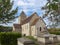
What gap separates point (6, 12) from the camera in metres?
29.1

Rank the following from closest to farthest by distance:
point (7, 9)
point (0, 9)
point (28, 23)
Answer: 1. point (0, 9)
2. point (7, 9)
3. point (28, 23)

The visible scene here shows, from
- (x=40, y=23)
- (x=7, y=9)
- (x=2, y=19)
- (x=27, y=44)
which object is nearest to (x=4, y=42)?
(x=2, y=19)

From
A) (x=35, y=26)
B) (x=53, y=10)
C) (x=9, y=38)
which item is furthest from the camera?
(x=35, y=26)

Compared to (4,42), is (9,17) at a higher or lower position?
higher

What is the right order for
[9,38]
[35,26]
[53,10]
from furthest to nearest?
[35,26] → [9,38] → [53,10]

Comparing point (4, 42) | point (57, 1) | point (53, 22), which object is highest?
point (57, 1)

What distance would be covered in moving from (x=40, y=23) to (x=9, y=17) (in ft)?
84.7

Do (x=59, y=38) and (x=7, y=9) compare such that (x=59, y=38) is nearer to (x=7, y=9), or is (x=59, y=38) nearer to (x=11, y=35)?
(x=11, y=35)

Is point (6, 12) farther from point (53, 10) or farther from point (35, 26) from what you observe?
point (35, 26)

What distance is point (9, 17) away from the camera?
28781 millimetres

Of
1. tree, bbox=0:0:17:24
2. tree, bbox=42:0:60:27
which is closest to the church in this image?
tree, bbox=0:0:17:24

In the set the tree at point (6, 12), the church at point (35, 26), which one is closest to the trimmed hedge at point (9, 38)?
the tree at point (6, 12)

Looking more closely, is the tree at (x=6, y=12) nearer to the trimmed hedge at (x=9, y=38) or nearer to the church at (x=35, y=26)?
the trimmed hedge at (x=9, y=38)

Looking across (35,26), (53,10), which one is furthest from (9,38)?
(35,26)
